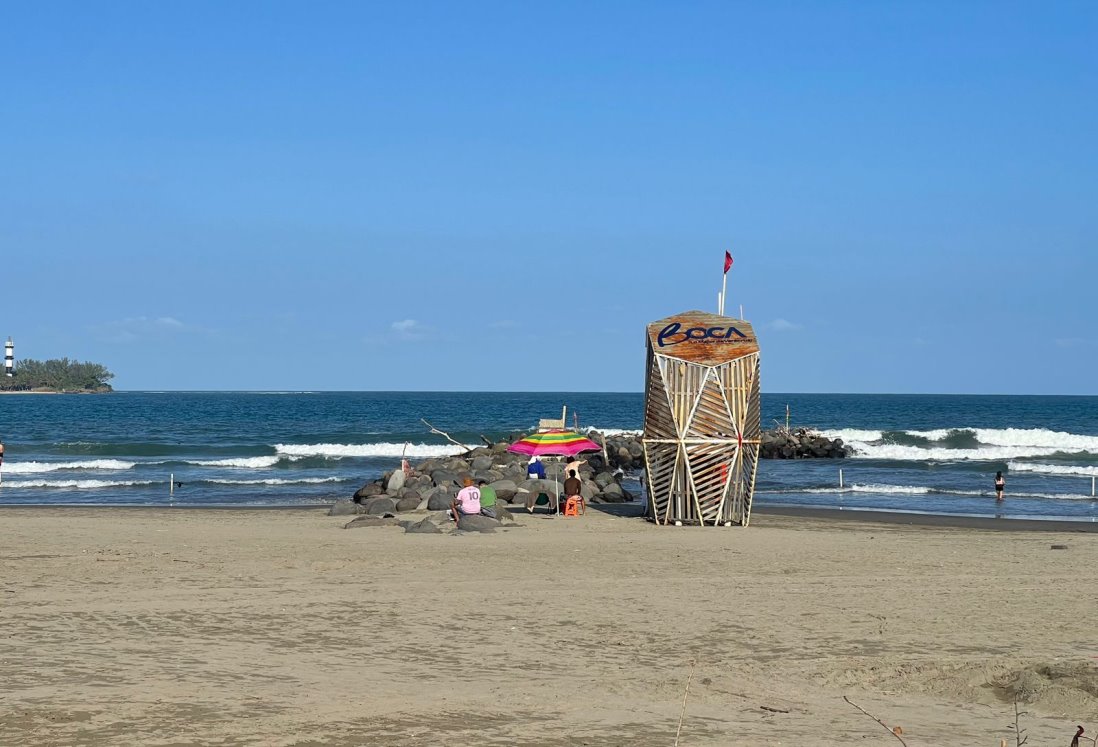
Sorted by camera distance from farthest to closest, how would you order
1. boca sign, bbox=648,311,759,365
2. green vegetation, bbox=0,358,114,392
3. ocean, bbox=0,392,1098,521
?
1. green vegetation, bbox=0,358,114,392
2. ocean, bbox=0,392,1098,521
3. boca sign, bbox=648,311,759,365

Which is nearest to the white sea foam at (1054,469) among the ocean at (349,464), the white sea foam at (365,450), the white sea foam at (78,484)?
the ocean at (349,464)

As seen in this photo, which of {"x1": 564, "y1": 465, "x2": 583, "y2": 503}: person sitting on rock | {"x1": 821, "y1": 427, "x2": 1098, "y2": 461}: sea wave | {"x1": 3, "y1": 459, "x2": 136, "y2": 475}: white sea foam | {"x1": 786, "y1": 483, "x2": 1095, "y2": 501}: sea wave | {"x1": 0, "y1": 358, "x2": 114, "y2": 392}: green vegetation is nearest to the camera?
{"x1": 564, "y1": 465, "x2": 583, "y2": 503}: person sitting on rock

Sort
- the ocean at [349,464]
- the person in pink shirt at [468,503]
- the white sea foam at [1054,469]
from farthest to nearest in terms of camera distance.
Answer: the white sea foam at [1054,469] < the ocean at [349,464] < the person in pink shirt at [468,503]

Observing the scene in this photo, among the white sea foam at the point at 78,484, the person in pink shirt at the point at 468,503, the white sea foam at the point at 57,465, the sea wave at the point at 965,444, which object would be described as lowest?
the white sea foam at the point at 78,484

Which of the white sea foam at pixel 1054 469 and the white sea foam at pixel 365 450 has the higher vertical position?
the white sea foam at pixel 1054 469

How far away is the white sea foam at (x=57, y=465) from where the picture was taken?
36800 mm

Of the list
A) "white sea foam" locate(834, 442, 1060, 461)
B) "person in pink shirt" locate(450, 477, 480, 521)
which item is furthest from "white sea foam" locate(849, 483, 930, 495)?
"person in pink shirt" locate(450, 477, 480, 521)

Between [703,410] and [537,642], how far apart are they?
A: 10.4 meters

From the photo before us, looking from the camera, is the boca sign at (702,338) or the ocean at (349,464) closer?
the boca sign at (702,338)

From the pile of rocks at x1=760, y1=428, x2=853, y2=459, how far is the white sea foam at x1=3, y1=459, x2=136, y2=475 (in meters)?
25.1

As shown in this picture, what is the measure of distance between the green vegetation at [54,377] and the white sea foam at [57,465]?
5434 inches

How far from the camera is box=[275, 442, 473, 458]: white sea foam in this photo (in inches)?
1847

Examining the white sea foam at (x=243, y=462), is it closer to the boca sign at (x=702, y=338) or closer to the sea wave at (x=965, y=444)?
the boca sign at (x=702, y=338)

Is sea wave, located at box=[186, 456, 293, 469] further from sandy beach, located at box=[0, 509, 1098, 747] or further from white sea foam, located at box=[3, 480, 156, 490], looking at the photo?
sandy beach, located at box=[0, 509, 1098, 747]
